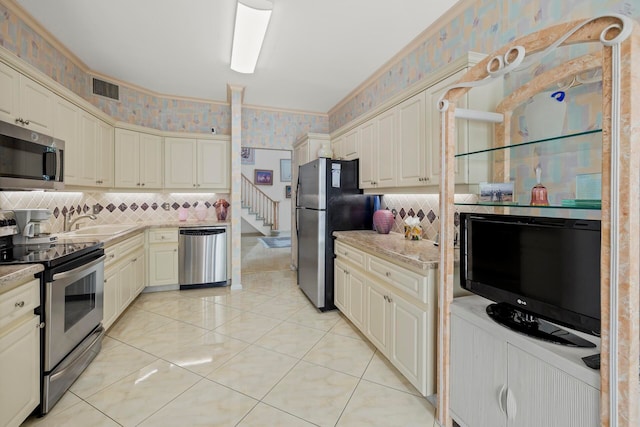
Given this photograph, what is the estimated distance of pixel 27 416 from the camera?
163 centimetres

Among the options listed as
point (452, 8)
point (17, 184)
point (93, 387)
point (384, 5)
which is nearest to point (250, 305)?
point (93, 387)

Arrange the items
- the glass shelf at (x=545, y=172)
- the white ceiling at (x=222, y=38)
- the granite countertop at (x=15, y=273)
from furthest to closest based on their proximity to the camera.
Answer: the white ceiling at (x=222, y=38), the granite countertop at (x=15, y=273), the glass shelf at (x=545, y=172)

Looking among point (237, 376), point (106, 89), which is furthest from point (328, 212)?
point (106, 89)

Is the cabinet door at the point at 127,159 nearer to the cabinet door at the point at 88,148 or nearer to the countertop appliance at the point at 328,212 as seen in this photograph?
the cabinet door at the point at 88,148

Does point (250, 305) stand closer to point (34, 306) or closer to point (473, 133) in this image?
point (34, 306)

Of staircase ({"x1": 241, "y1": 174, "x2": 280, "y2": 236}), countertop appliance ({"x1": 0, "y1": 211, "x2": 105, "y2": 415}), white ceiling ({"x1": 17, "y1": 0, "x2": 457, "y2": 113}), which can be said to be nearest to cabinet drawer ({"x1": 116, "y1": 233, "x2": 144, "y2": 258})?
countertop appliance ({"x1": 0, "y1": 211, "x2": 105, "y2": 415})

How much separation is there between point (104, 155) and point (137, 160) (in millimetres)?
505

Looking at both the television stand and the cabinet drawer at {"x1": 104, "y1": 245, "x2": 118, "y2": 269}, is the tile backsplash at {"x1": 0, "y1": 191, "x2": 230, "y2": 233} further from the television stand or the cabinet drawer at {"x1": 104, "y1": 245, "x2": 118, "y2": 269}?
the television stand

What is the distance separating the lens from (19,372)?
1.54m

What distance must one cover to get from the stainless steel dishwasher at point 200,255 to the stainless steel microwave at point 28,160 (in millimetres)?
1781

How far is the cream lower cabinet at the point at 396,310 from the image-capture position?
1830mm

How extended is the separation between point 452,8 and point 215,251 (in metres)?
3.88

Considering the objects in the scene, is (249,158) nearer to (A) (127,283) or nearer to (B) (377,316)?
(A) (127,283)

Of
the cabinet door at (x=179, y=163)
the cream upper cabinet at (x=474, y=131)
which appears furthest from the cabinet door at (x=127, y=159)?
the cream upper cabinet at (x=474, y=131)
